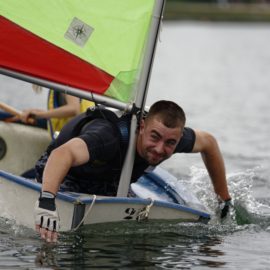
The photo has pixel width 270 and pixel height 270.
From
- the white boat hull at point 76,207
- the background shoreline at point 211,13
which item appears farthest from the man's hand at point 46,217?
the background shoreline at point 211,13

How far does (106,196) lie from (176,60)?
31605mm

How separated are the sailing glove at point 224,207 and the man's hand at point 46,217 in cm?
195

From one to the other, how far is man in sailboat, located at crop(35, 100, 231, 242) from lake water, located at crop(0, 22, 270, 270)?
1.10 ft

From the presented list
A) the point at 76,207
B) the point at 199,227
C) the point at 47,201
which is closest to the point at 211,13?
the point at 199,227

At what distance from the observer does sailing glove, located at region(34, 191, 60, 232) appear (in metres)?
5.98

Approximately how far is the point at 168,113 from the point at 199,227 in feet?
3.83

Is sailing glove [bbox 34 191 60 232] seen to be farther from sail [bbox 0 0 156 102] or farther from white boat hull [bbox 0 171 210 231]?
sail [bbox 0 0 156 102]

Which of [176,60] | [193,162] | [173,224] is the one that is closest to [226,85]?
[176,60]

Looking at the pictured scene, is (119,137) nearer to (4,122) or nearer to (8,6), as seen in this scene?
(8,6)

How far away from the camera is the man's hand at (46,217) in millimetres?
5980

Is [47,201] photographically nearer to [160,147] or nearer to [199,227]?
[160,147]

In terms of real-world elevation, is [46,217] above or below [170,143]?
below

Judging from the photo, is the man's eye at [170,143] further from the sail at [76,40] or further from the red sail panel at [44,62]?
the red sail panel at [44,62]

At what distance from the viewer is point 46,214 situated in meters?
5.98
